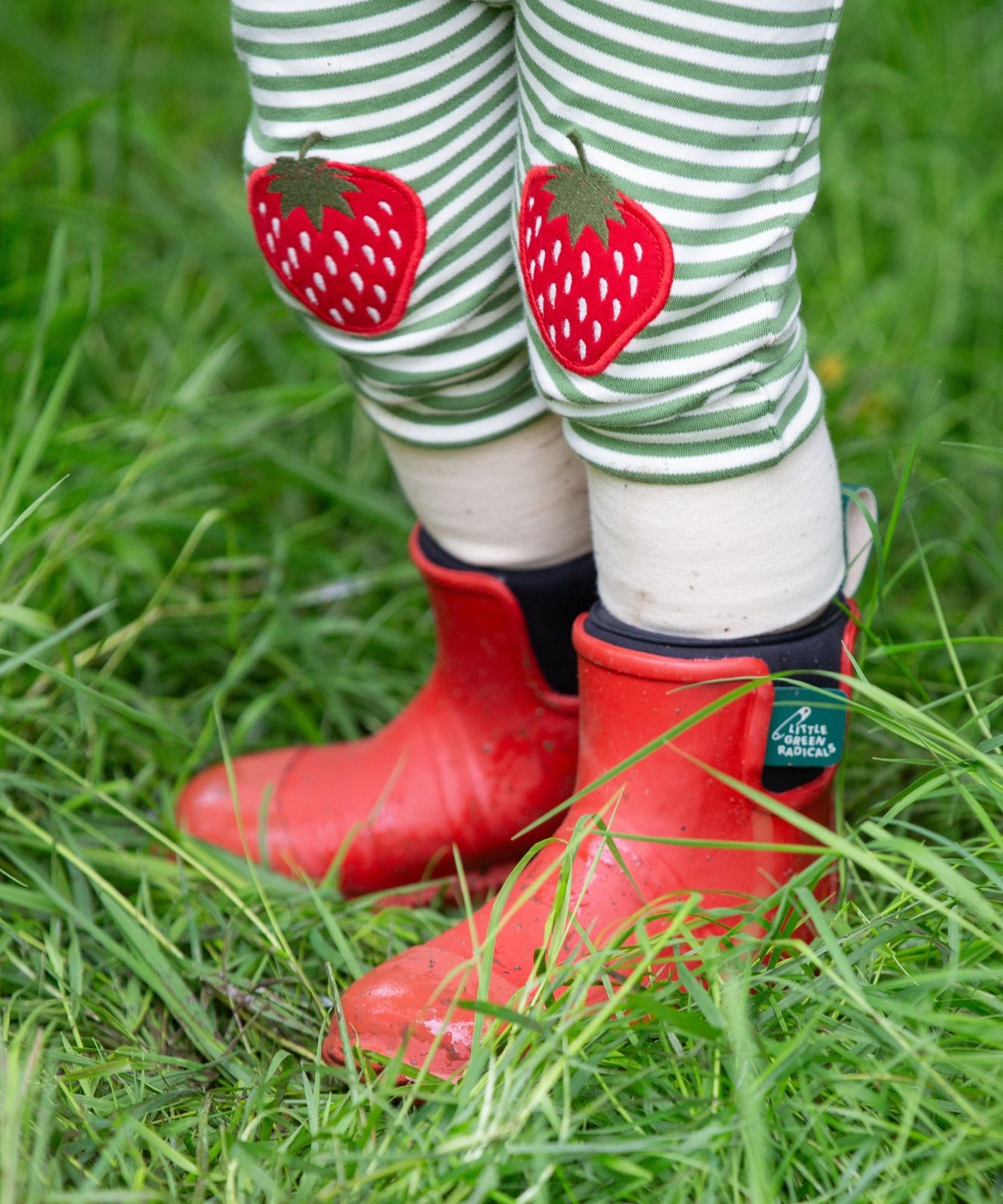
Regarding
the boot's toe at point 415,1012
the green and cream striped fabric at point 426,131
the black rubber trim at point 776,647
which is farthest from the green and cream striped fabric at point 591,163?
the boot's toe at point 415,1012

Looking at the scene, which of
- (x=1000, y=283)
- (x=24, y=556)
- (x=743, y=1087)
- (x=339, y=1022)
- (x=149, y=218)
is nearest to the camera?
(x=743, y=1087)

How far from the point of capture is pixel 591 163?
61 cm

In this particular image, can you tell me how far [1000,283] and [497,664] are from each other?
93 centimetres

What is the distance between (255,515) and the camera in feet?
4.24

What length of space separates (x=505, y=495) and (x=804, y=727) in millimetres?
250

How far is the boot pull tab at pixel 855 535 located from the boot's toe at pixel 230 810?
459mm

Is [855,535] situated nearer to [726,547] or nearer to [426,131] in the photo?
[726,547]

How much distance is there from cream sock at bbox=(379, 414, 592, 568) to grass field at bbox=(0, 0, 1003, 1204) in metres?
0.21

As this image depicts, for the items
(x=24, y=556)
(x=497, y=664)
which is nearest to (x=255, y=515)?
(x=24, y=556)

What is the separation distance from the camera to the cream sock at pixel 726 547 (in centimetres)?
68

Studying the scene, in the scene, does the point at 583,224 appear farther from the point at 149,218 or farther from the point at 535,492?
the point at 149,218

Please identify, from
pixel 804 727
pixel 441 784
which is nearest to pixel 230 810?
pixel 441 784

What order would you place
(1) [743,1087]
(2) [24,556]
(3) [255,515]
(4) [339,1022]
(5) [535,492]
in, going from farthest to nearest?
1. (3) [255,515]
2. (2) [24,556]
3. (5) [535,492]
4. (4) [339,1022]
5. (1) [743,1087]

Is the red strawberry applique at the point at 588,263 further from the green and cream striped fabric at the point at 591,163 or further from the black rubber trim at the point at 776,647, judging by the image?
the black rubber trim at the point at 776,647
